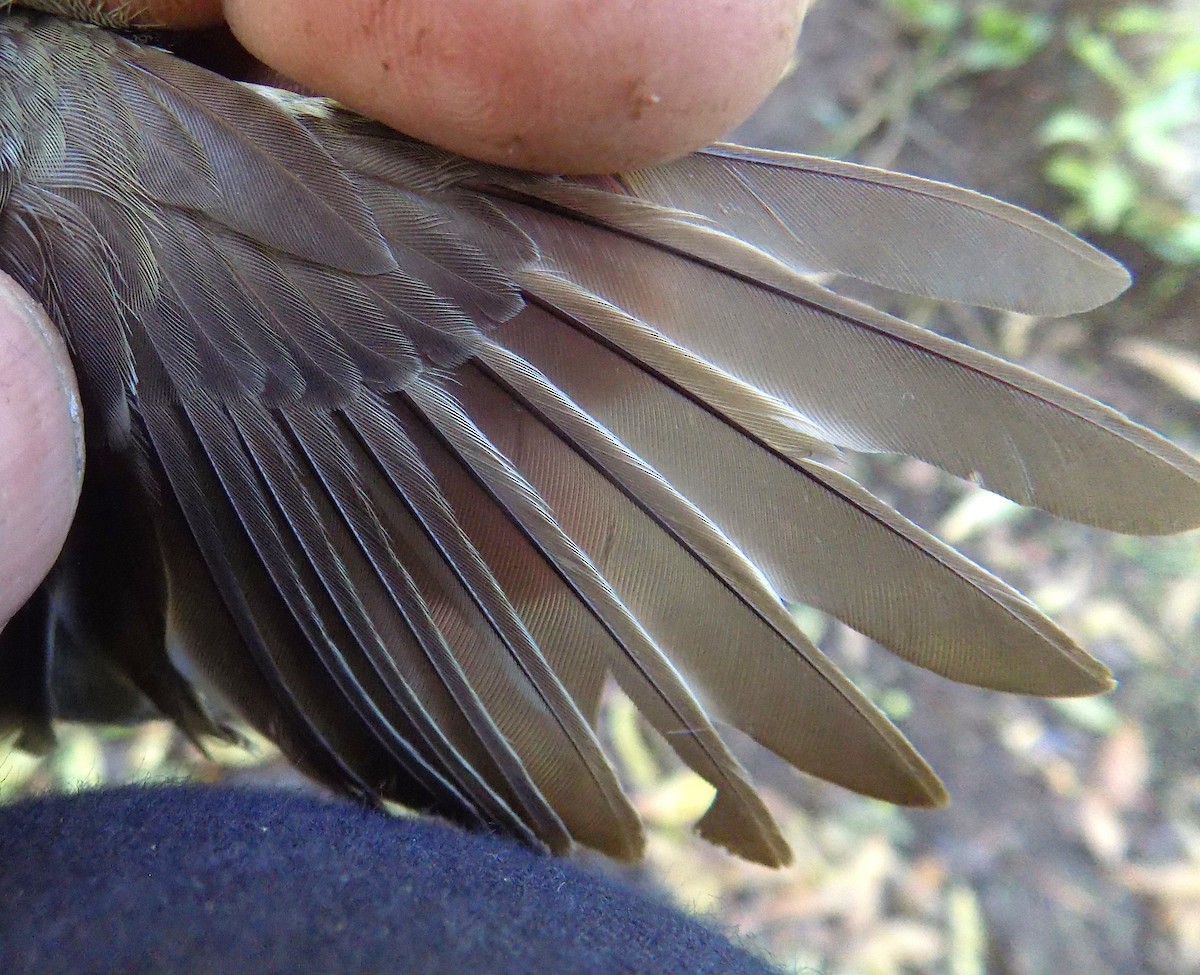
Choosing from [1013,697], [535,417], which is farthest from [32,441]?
[1013,697]

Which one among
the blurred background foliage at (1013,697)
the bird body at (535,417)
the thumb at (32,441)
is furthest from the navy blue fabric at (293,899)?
the blurred background foliage at (1013,697)

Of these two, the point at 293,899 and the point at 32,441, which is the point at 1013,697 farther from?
the point at 32,441

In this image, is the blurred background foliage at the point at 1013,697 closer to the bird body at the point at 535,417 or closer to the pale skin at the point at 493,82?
the bird body at the point at 535,417

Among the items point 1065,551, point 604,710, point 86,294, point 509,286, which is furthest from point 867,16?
point 86,294

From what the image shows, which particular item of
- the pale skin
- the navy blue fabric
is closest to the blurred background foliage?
the navy blue fabric

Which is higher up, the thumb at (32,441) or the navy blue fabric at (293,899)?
the thumb at (32,441)

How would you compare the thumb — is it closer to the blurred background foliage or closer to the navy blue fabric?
the navy blue fabric

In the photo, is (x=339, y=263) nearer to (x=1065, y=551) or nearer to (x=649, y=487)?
(x=649, y=487)
